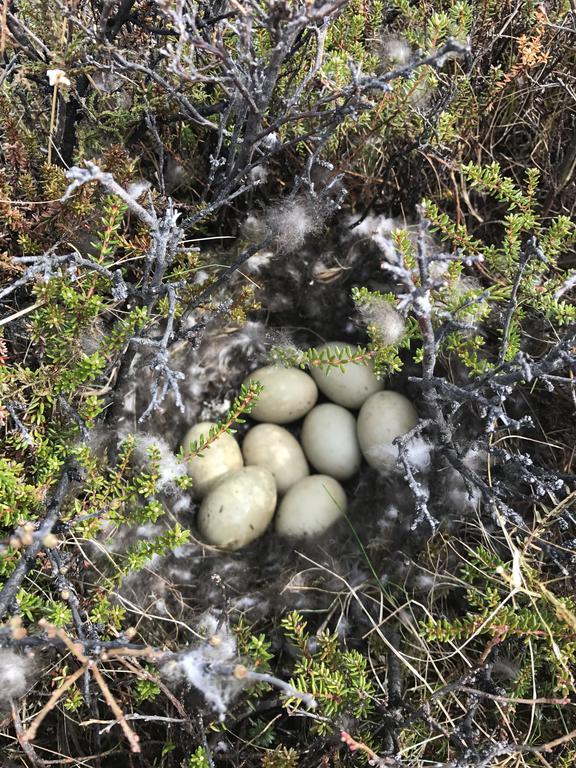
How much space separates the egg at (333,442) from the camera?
190cm

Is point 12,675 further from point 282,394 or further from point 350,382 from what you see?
point 350,382

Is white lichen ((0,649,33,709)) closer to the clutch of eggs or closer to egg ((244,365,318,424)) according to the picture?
the clutch of eggs

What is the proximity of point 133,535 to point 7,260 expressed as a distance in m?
0.70

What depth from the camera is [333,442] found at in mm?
1903

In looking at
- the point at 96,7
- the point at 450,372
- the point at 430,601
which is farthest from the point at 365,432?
the point at 96,7

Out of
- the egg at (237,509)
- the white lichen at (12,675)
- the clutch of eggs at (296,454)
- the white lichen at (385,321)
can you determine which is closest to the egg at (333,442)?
the clutch of eggs at (296,454)

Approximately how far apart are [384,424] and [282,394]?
1.04 ft

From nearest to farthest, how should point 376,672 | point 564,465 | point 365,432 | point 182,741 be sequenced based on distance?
point 182,741, point 376,672, point 564,465, point 365,432

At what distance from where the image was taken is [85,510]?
1432 millimetres

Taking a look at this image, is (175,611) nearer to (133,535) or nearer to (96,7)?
(133,535)

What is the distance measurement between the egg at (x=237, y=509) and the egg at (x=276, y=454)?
9 centimetres

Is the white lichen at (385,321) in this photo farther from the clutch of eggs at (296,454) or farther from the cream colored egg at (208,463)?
the cream colored egg at (208,463)

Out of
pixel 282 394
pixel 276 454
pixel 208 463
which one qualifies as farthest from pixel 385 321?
pixel 208 463

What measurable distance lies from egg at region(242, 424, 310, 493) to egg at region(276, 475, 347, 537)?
0.25ft
